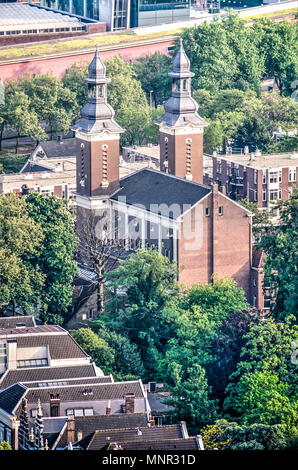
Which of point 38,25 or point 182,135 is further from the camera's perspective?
point 38,25

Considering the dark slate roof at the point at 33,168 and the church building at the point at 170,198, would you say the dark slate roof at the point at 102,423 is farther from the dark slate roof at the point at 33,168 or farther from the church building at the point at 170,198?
the dark slate roof at the point at 33,168

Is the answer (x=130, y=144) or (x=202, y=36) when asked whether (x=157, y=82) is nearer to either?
(x=202, y=36)

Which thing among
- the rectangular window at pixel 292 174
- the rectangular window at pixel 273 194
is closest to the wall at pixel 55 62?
the rectangular window at pixel 292 174

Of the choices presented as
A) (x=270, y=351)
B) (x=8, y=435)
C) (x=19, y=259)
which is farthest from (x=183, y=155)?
(x=8, y=435)

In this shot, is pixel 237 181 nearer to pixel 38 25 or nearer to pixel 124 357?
pixel 124 357

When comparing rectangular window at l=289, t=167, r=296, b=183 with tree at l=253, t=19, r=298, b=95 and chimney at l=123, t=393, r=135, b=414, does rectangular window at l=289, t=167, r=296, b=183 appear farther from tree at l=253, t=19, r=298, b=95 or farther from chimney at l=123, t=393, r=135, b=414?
chimney at l=123, t=393, r=135, b=414
